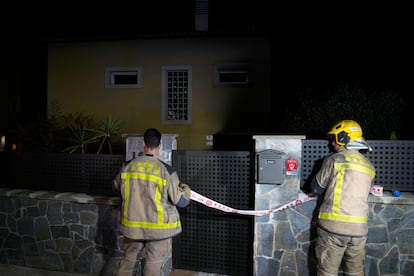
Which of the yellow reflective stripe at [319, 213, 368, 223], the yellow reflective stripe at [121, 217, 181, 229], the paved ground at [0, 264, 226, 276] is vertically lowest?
the paved ground at [0, 264, 226, 276]

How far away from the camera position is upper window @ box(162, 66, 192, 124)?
10.1 meters

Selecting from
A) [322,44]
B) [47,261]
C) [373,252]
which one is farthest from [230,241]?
[322,44]

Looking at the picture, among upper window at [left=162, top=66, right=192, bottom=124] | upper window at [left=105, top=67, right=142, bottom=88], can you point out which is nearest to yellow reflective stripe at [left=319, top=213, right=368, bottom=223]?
upper window at [left=162, top=66, right=192, bottom=124]

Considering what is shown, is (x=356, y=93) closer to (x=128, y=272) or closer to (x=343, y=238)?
(x=343, y=238)

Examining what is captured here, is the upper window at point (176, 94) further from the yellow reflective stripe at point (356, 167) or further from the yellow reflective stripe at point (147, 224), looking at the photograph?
the yellow reflective stripe at point (356, 167)

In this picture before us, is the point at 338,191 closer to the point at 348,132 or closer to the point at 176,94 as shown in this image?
the point at 348,132

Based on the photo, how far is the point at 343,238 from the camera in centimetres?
303

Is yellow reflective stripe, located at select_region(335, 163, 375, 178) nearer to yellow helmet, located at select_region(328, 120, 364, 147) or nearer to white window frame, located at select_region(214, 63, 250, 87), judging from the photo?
yellow helmet, located at select_region(328, 120, 364, 147)

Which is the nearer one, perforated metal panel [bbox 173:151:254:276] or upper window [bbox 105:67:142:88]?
perforated metal panel [bbox 173:151:254:276]

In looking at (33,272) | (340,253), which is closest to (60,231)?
(33,272)

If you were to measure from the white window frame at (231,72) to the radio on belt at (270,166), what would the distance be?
638 centimetres

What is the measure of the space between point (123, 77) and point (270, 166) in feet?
28.3

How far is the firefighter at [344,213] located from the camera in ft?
9.91

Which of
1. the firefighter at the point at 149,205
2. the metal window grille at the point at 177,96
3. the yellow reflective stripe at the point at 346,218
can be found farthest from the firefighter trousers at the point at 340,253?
Answer: the metal window grille at the point at 177,96
